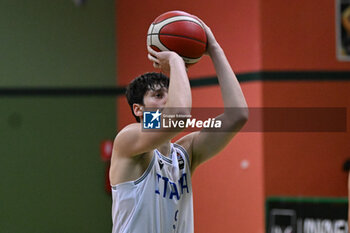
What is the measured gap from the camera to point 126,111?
8.32 meters

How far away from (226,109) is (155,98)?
0.36 metres

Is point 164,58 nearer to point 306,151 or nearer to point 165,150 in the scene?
point 165,150

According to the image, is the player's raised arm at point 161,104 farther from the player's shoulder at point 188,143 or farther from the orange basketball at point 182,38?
the player's shoulder at point 188,143

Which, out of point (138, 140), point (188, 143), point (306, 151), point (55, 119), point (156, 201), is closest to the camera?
point (138, 140)

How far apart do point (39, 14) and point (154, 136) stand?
605cm

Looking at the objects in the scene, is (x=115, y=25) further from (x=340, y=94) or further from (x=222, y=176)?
(x=340, y=94)

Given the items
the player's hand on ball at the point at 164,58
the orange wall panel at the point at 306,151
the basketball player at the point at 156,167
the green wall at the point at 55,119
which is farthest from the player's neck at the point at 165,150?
the green wall at the point at 55,119

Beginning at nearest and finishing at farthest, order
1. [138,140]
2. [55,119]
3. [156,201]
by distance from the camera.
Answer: [138,140], [156,201], [55,119]

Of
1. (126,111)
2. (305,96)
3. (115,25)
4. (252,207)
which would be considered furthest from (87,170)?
(305,96)

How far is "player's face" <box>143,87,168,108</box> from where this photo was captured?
285cm

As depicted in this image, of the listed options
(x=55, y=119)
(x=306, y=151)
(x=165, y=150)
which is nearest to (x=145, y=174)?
(x=165, y=150)

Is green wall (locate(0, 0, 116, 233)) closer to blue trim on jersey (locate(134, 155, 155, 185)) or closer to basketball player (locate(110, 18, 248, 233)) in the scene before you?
basketball player (locate(110, 18, 248, 233))

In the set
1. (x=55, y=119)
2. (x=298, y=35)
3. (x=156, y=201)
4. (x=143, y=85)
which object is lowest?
(x=156, y=201)

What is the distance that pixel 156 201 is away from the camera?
2787mm
